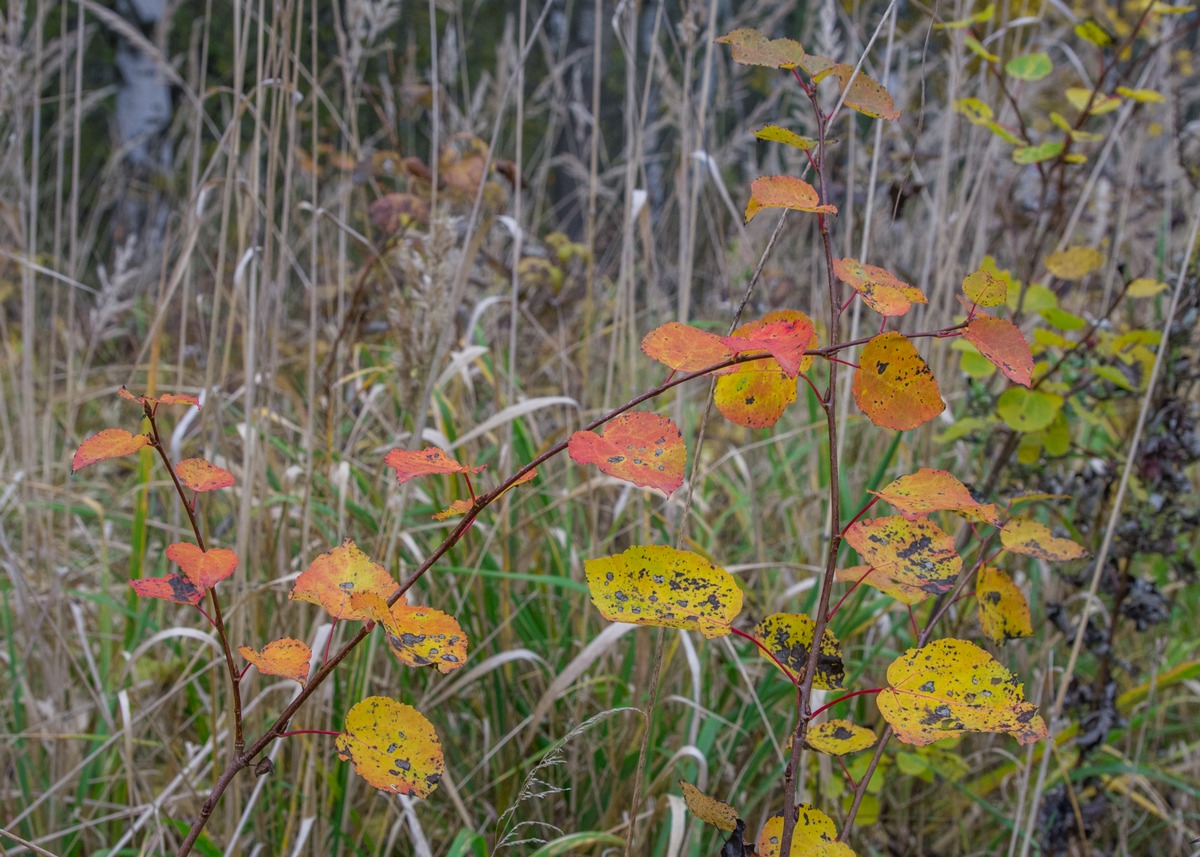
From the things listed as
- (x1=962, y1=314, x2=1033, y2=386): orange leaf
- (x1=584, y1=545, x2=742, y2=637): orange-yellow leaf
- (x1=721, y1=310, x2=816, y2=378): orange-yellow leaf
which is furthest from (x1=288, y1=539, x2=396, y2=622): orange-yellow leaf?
(x1=962, y1=314, x2=1033, y2=386): orange leaf

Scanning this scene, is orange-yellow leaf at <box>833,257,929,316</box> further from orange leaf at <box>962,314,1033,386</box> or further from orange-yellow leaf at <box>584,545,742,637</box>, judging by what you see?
orange-yellow leaf at <box>584,545,742,637</box>

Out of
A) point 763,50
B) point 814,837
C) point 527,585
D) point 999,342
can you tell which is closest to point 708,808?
point 814,837

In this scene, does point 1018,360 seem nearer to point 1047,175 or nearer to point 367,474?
point 1047,175

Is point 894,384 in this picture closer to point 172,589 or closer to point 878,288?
point 878,288

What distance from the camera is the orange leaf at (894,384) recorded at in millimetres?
439

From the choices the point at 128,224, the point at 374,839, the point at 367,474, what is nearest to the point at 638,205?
the point at 367,474

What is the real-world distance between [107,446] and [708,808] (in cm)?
37

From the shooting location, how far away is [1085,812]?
0.93 m

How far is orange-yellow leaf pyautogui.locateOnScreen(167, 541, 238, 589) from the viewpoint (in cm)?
46

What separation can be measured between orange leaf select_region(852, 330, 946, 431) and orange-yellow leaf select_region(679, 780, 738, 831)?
0.75 feet

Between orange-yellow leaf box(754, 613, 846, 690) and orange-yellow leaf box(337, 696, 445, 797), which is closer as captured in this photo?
orange-yellow leaf box(337, 696, 445, 797)

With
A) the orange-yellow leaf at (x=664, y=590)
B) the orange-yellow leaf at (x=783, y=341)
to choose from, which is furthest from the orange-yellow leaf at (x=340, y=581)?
the orange-yellow leaf at (x=783, y=341)

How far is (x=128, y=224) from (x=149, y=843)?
149 inches

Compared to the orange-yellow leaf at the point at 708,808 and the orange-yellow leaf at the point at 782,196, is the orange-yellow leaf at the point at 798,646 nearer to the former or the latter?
the orange-yellow leaf at the point at 708,808
